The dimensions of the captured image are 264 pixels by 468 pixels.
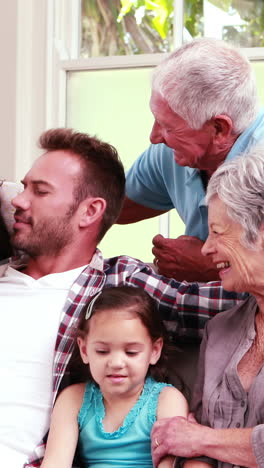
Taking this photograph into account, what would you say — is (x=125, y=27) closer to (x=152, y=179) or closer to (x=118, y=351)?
(x=152, y=179)

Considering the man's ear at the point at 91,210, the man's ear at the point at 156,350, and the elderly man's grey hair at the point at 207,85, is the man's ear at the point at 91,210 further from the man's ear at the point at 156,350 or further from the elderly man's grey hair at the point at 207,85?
the man's ear at the point at 156,350

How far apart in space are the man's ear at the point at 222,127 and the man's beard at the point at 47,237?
472mm

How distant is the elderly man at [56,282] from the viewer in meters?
1.88

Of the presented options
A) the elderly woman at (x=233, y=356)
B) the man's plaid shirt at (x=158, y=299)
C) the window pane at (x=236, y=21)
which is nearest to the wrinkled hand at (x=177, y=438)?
the elderly woman at (x=233, y=356)

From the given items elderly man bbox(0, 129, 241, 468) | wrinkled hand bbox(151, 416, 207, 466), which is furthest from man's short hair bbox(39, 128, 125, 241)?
wrinkled hand bbox(151, 416, 207, 466)

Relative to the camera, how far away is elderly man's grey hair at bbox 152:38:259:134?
214 centimetres

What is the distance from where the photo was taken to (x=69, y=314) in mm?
1993

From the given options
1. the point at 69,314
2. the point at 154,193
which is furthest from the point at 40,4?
the point at 69,314

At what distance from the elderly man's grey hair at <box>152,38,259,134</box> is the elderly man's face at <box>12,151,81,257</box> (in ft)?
1.20

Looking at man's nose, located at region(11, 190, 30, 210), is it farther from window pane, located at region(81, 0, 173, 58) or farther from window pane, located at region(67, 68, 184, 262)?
window pane, located at region(81, 0, 173, 58)

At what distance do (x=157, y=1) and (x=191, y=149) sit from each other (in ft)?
6.64

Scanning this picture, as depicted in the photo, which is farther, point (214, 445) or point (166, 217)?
point (166, 217)

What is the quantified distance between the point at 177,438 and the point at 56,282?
0.65 m

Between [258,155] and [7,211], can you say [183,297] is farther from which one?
[7,211]
